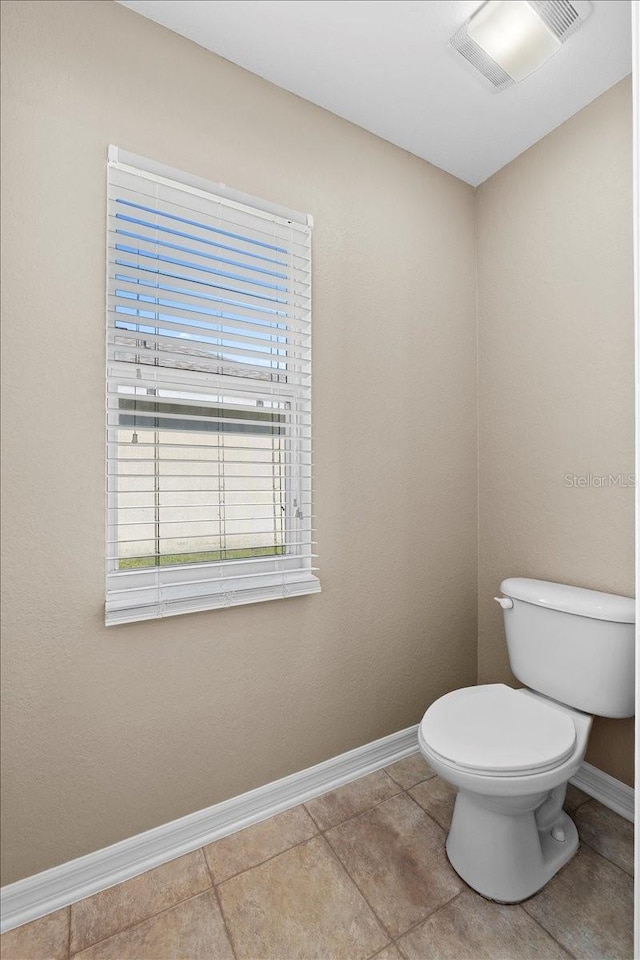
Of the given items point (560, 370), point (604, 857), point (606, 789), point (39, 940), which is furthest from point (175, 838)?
point (560, 370)

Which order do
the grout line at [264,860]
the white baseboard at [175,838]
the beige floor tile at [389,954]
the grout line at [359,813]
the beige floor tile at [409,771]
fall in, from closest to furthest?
the beige floor tile at [389,954] < the white baseboard at [175,838] < the grout line at [264,860] < the grout line at [359,813] < the beige floor tile at [409,771]

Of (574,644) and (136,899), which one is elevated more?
(574,644)

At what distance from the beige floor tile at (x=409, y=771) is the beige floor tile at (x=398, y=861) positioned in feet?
0.33

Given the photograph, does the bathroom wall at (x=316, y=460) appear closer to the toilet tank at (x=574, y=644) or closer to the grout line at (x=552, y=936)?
the toilet tank at (x=574, y=644)

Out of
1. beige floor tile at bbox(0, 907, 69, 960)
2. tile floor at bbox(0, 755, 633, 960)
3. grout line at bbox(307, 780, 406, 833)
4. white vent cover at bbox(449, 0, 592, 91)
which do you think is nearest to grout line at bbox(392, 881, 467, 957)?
tile floor at bbox(0, 755, 633, 960)

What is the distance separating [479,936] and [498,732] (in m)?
0.48

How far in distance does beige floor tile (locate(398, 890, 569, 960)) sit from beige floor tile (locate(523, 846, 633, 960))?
44 millimetres

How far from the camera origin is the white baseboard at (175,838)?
126 cm

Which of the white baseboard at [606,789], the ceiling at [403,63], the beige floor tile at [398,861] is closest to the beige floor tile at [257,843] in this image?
the beige floor tile at [398,861]

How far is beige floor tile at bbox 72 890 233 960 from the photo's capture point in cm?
117

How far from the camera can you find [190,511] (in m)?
1.55

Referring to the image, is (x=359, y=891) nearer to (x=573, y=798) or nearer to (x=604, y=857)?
(x=604, y=857)

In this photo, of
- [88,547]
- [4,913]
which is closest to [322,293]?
[88,547]

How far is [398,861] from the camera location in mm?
1442
